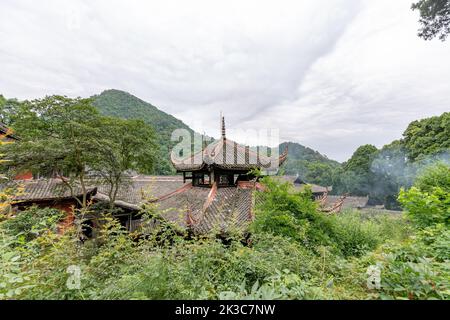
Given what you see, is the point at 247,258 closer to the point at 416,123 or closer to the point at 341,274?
the point at 341,274

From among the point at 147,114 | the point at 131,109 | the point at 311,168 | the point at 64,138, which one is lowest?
the point at 64,138

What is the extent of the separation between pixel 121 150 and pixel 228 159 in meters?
5.35

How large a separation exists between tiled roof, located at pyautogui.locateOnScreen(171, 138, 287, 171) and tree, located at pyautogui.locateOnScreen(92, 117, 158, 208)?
1810 millimetres

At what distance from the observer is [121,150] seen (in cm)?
1026

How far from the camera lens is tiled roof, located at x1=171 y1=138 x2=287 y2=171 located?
8.77 meters

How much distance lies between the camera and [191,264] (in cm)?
219

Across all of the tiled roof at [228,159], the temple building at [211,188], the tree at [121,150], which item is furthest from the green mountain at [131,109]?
the tiled roof at [228,159]

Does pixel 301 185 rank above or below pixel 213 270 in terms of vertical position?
above

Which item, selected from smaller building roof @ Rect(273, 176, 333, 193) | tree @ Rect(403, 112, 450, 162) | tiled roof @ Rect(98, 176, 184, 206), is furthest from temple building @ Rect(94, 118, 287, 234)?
tree @ Rect(403, 112, 450, 162)

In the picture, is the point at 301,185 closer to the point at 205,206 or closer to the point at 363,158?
the point at 205,206

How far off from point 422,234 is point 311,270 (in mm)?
1936

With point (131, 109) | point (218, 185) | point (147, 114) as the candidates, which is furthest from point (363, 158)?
point (131, 109)

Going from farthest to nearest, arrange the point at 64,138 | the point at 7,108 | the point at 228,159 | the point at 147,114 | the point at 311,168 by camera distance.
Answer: the point at 311,168, the point at 147,114, the point at 7,108, the point at 228,159, the point at 64,138
